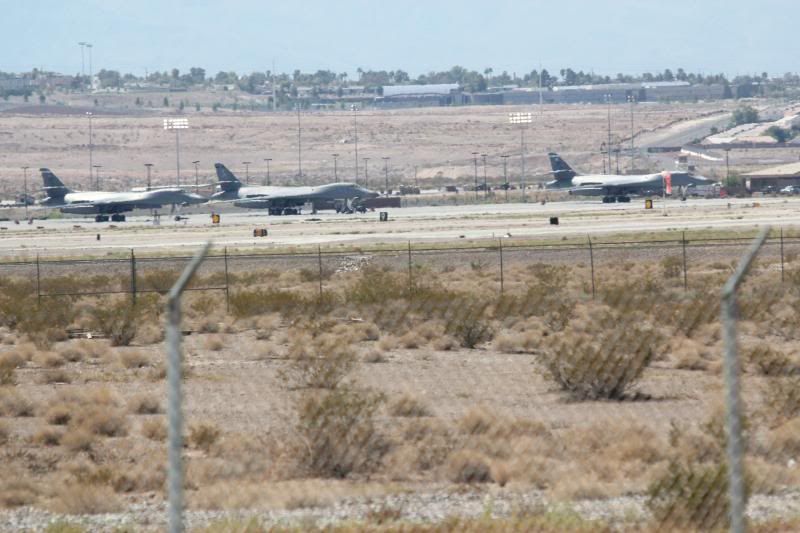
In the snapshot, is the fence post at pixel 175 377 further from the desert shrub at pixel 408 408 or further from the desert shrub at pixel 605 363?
the desert shrub at pixel 605 363

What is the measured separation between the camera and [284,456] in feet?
48.4

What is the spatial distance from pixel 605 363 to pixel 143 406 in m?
6.58

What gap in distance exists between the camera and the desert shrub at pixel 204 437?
1608 centimetres

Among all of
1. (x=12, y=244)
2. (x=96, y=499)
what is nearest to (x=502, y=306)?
(x=96, y=499)

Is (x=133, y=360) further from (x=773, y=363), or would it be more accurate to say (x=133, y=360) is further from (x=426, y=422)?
(x=773, y=363)

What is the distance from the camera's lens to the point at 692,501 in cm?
1184

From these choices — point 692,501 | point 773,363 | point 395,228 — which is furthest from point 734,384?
point 395,228

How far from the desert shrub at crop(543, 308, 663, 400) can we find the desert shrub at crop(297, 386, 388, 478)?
3.18 meters

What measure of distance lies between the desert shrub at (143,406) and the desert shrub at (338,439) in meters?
5.35

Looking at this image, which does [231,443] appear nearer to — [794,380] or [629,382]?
[629,382]

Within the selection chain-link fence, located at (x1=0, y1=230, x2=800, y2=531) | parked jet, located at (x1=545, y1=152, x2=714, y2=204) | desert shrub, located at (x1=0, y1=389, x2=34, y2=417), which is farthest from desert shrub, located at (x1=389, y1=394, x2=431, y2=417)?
parked jet, located at (x1=545, y1=152, x2=714, y2=204)

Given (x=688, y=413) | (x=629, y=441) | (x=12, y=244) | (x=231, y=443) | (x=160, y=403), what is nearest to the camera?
(x=629, y=441)

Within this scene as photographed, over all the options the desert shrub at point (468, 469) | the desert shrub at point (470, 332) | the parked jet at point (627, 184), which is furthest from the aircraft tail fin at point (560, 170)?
the desert shrub at point (468, 469)

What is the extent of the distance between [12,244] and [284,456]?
7274cm
